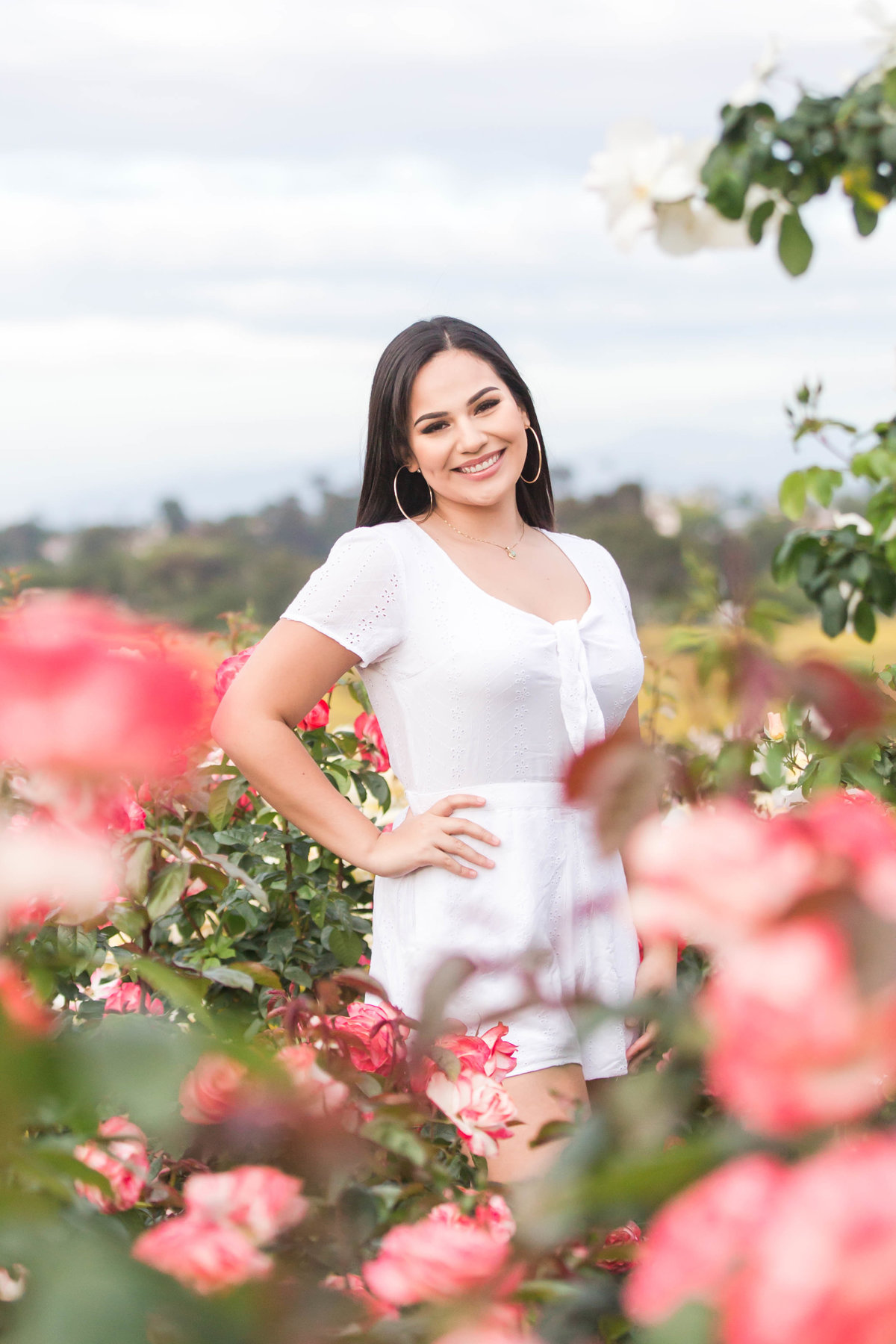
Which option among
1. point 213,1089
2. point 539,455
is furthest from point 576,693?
point 213,1089

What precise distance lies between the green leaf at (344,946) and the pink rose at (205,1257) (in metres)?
1.46

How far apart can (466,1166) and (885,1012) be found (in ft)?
2.44

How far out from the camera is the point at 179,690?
19.5 inches

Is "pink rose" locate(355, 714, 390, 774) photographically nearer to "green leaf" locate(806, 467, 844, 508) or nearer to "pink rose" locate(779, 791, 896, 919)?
"green leaf" locate(806, 467, 844, 508)

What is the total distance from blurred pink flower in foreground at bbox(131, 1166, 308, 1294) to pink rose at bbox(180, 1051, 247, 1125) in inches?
1.4

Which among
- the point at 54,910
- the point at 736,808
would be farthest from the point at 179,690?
the point at 54,910

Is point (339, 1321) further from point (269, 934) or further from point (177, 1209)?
point (269, 934)

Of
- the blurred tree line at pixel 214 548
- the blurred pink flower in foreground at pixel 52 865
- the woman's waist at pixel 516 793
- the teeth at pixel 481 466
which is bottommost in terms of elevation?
the blurred tree line at pixel 214 548

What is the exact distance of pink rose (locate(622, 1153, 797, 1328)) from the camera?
0.39 m

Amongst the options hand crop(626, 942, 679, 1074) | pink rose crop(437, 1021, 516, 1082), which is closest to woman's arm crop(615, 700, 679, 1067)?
hand crop(626, 942, 679, 1074)

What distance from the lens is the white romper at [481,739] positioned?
6.06 feet

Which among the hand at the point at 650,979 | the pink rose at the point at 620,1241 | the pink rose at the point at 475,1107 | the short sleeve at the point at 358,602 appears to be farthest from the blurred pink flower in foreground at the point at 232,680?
the pink rose at the point at 620,1241

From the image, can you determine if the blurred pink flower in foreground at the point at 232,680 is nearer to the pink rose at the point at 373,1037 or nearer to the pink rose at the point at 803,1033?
the pink rose at the point at 373,1037

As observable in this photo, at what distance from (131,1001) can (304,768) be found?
0.42 m
